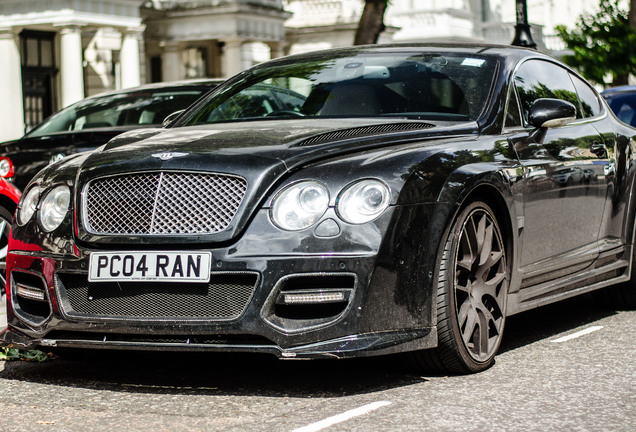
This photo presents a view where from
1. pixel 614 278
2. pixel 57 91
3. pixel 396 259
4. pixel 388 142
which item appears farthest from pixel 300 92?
pixel 57 91

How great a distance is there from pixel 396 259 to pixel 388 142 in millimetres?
627

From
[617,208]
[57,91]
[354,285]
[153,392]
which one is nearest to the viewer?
[354,285]

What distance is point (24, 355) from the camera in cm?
612

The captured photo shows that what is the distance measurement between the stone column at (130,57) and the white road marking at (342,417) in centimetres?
2945

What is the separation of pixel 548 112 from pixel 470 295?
4.08 ft

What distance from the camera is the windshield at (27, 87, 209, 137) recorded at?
1124 centimetres

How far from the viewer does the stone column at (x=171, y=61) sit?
126 ft

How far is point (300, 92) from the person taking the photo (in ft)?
21.2

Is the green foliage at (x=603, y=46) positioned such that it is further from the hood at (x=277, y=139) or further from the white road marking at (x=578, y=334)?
the hood at (x=277, y=139)

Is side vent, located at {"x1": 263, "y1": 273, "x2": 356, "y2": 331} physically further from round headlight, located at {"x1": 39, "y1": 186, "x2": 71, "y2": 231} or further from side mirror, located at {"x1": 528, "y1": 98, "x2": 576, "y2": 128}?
side mirror, located at {"x1": 528, "y1": 98, "x2": 576, "y2": 128}

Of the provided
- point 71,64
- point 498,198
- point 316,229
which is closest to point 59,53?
point 71,64

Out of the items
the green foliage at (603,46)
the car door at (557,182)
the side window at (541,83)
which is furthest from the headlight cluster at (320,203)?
the green foliage at (603,46)

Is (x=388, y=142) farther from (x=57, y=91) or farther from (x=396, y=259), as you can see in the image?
(x=57, y=91)

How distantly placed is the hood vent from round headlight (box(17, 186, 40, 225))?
4.32 ft
